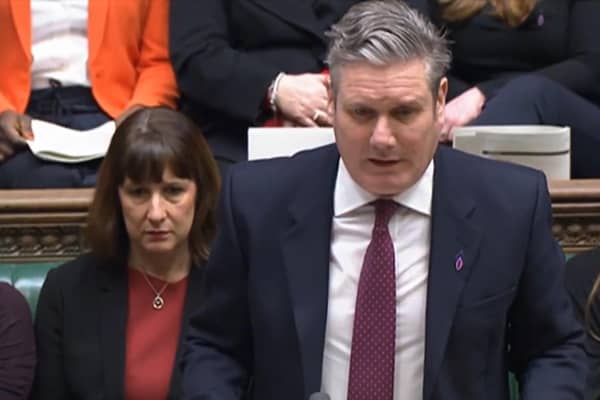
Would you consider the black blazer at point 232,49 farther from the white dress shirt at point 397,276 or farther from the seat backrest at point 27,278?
the white dress shirt at point 397,276

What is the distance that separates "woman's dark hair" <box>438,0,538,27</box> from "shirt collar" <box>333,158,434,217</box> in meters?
1.36

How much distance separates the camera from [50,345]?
202 cm

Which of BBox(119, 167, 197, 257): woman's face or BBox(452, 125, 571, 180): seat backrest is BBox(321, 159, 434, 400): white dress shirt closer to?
BBox(119, 167, 197, 257): woman's face

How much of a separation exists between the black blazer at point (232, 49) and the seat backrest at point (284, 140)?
0.91 ft

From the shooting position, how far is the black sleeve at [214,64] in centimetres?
254

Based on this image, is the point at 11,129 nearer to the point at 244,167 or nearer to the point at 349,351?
the point at 244,167

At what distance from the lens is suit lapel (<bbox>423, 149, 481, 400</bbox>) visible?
4.38 ft

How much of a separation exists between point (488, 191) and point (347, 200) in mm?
165

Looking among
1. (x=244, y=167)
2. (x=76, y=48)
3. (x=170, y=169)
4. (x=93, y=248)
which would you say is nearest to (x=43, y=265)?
(x=93, y=248)

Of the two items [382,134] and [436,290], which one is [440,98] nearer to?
[382,134]

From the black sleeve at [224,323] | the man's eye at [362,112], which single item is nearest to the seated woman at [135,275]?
the black sleeve at [224,323]

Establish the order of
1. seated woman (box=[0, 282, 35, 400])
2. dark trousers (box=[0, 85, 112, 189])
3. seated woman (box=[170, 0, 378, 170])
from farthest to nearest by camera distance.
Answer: seated woman (box=[170, 0, 378, 170])
dark trousers (box=[0, 85, 112, 189])
seated woman (box=[0, 282, 35, 400])

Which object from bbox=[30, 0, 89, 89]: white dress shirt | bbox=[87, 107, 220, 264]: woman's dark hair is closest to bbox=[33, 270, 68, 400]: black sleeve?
bbox=[87, 107, 220, 264]: woman's dark hair

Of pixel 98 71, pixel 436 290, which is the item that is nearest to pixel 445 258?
pixel 436 290
